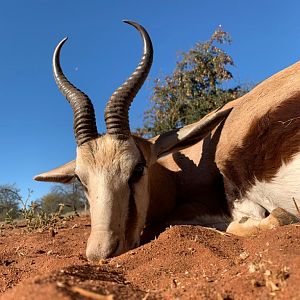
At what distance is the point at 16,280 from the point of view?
3115 millimetres

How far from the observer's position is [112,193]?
4492 millimetres

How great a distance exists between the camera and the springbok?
456 centimetres

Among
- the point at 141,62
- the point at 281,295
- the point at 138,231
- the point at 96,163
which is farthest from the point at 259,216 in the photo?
Answer: the point at 281,295

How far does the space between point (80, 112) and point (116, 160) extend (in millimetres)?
966

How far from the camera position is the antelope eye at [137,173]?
4.86 metres

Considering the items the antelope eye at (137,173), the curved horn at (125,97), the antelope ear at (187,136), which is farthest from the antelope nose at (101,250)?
the antelope ear at (187,136)

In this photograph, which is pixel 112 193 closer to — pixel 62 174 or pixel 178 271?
pixel 178 271

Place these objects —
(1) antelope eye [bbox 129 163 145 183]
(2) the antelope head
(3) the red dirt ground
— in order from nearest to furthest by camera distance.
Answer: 1. (3) the red dirt ground
2. (2) the antelope head
3. (1) antelope eye [bbox 129 163 145 183]

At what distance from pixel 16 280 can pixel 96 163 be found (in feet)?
6.16

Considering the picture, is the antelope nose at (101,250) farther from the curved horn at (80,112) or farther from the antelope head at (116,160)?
the curved horn at (80,112)

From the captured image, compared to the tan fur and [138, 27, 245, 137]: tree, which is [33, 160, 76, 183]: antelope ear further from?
[138, 27, 245, 137]: tree

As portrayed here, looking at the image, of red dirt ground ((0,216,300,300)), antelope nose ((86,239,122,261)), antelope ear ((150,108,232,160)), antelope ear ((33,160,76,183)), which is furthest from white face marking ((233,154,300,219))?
antelope ear ((33,160,76,183))

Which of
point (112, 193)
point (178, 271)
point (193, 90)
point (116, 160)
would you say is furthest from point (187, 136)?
point (193, 90)

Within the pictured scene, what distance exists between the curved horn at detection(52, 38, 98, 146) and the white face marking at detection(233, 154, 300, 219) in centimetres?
191
